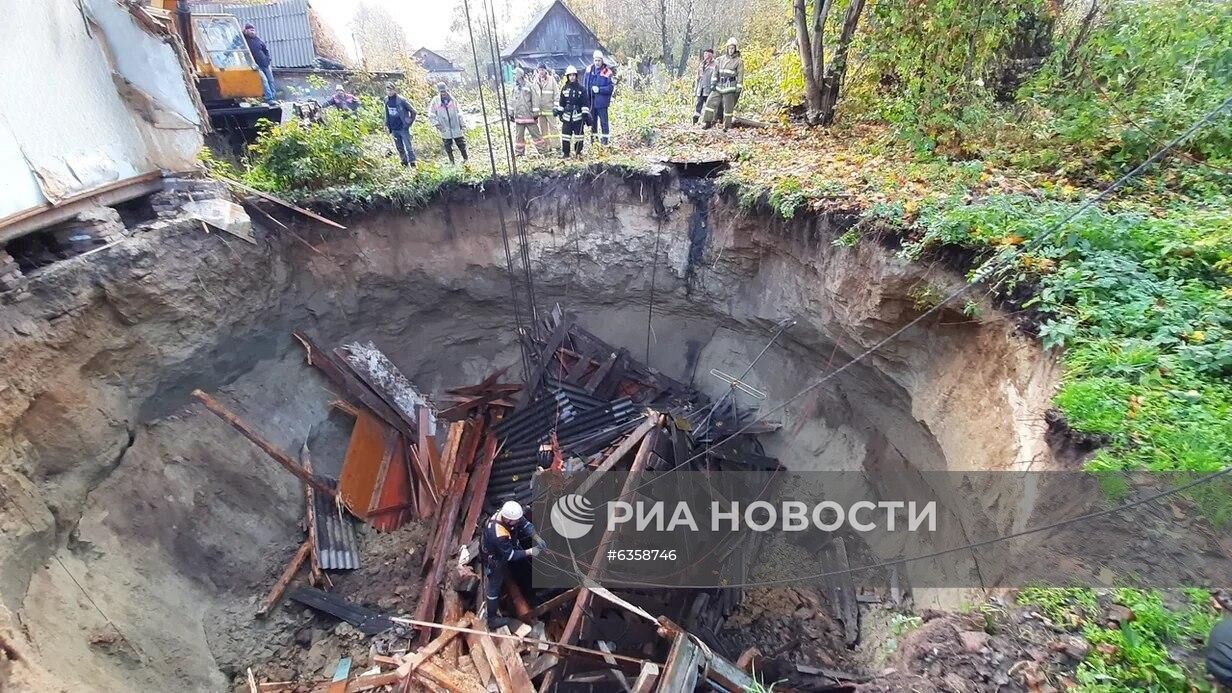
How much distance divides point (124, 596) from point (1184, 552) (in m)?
7.57

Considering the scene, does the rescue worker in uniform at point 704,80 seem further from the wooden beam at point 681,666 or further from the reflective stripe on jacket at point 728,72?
the wooden beam at point 681,666

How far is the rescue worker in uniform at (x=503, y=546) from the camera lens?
4.98 m

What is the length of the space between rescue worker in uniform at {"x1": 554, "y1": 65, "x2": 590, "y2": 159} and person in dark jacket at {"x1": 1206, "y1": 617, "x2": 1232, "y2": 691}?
7.58 m

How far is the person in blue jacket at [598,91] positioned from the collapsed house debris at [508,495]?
299 centimetres

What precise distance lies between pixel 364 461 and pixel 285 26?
1713 centimetres

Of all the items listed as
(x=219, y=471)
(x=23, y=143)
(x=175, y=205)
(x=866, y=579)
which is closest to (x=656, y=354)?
(x=866, y=579)

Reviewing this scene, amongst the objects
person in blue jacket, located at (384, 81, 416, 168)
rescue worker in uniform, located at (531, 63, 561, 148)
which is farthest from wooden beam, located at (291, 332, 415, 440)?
rescue worker in uniform, located at (531, 63, 561, 148)

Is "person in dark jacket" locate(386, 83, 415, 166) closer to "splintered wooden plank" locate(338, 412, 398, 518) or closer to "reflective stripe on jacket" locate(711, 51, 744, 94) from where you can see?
"splintered wooden plank" locate(338, 412, 398, 518)

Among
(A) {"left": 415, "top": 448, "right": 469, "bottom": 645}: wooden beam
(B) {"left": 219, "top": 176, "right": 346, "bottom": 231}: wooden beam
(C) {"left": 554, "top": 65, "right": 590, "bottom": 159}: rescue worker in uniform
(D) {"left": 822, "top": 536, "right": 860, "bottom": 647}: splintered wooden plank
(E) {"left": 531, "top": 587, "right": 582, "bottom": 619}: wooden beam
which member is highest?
(C) {"left": 554, "top": 65, "right": 590, "bottom": 159}: rescue worker in uniform

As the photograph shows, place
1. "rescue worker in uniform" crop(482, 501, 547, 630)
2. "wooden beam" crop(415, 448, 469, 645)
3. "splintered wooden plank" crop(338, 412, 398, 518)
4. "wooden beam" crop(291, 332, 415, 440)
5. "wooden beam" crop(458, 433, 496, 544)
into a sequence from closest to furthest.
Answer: "rescue worker in uniform" crop(482, 501, 547, 630), "wooden beam" crop(415, 448, 469, 645), "wooden beam" crop(458, 433, 496, 544), "splintered wooden plank" crop(338, 412, 398, 518), "wooden beam" crop(291, 332, 415, 440)

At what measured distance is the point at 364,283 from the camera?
7.54 m

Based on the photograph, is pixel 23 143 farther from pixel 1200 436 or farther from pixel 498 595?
pixel 1200 436

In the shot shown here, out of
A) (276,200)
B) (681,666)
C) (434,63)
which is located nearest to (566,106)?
(276,200)

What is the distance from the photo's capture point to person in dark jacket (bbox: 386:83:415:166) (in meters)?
7.62
